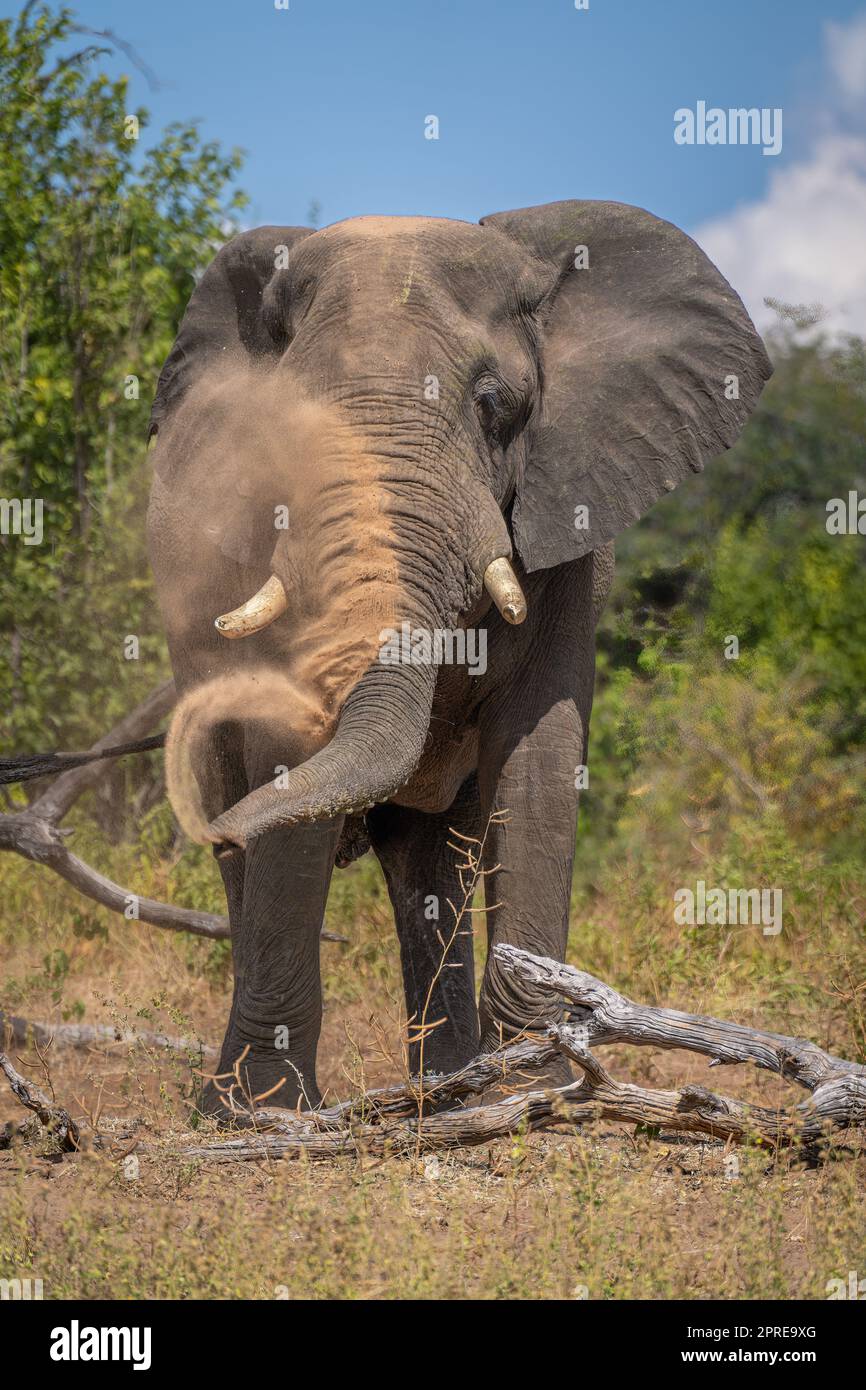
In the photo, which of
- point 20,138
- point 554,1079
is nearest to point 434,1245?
point 554,1079

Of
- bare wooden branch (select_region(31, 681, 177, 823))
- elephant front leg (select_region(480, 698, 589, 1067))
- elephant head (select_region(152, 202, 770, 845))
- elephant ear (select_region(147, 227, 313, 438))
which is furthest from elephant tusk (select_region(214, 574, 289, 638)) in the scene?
bare wooden branch (select_region(31, 681, 177, 823))

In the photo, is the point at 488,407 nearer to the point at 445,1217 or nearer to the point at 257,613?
the point at 257,613

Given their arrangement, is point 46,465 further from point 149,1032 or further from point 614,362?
point 614,362

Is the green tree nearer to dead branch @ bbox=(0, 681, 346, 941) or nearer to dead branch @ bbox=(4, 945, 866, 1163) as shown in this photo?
dead branch @ bbox=(0, 681, 346, 941)

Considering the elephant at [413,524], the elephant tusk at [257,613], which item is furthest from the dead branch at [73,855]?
the elephant tusk at [257,613]

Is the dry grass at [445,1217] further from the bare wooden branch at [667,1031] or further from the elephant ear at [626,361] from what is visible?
the elephant ear at [626,361]

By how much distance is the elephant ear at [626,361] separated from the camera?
6418 mm

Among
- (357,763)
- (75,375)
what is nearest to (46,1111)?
(357,763)

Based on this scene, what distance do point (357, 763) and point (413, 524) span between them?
87 cm

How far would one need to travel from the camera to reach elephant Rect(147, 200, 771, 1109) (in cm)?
556

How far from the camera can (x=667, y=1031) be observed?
5.37 m

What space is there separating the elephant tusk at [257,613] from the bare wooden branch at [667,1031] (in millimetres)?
1287

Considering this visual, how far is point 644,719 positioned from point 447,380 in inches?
255

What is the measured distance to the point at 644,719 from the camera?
471 inches
